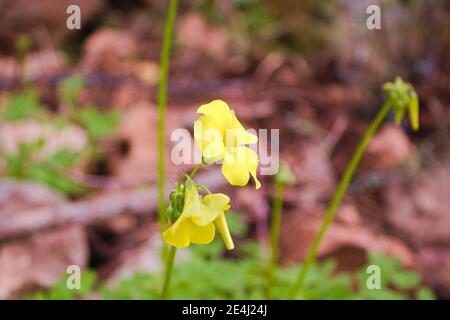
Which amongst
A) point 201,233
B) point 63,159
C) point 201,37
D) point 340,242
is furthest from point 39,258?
point 201,37

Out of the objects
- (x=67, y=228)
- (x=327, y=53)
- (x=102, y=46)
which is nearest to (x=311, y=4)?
(x=327, y=53)

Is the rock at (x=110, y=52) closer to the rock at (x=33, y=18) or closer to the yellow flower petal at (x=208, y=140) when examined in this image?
the rock at (x=33, y=18)

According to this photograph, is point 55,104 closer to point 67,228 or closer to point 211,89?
point 211,89

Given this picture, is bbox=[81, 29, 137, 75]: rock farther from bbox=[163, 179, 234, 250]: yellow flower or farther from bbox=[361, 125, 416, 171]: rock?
bbox=[163, 179, 234, 250]: yellow flower

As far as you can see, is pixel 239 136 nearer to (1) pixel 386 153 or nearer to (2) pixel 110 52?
(1) pixel 386 153

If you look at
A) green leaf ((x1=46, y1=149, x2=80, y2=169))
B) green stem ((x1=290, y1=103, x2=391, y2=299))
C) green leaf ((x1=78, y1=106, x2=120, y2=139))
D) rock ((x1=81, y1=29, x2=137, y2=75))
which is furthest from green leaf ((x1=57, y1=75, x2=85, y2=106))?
green stem ((x1=290, y1=103, x2=391, y2=299))
